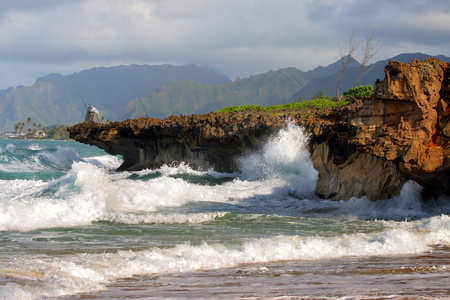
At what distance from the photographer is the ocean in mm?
6195

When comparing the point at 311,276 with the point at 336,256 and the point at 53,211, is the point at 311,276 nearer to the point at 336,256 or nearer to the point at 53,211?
the point at 336,256

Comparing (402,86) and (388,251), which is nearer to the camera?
(388,251)

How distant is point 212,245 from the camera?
8.66m

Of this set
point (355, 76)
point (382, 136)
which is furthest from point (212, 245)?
point (355, 76)

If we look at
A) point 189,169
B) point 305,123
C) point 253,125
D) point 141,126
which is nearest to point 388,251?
point 305,123

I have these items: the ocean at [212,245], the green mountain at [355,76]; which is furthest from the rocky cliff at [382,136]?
the green mountain at [355,76]

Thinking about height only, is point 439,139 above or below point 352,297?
above

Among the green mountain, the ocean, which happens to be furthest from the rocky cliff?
the green mountain

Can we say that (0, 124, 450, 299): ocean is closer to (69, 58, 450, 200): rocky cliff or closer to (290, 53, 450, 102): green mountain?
(69, 58, 450, 200): rocky cliff

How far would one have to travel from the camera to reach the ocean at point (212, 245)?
6195 millimetres

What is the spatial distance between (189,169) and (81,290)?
2196 centimetres

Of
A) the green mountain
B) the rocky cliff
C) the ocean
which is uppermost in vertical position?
the green mountain

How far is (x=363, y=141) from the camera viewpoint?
Result: 11.8 metres

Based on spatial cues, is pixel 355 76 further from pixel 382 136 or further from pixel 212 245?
pixel 212 245
